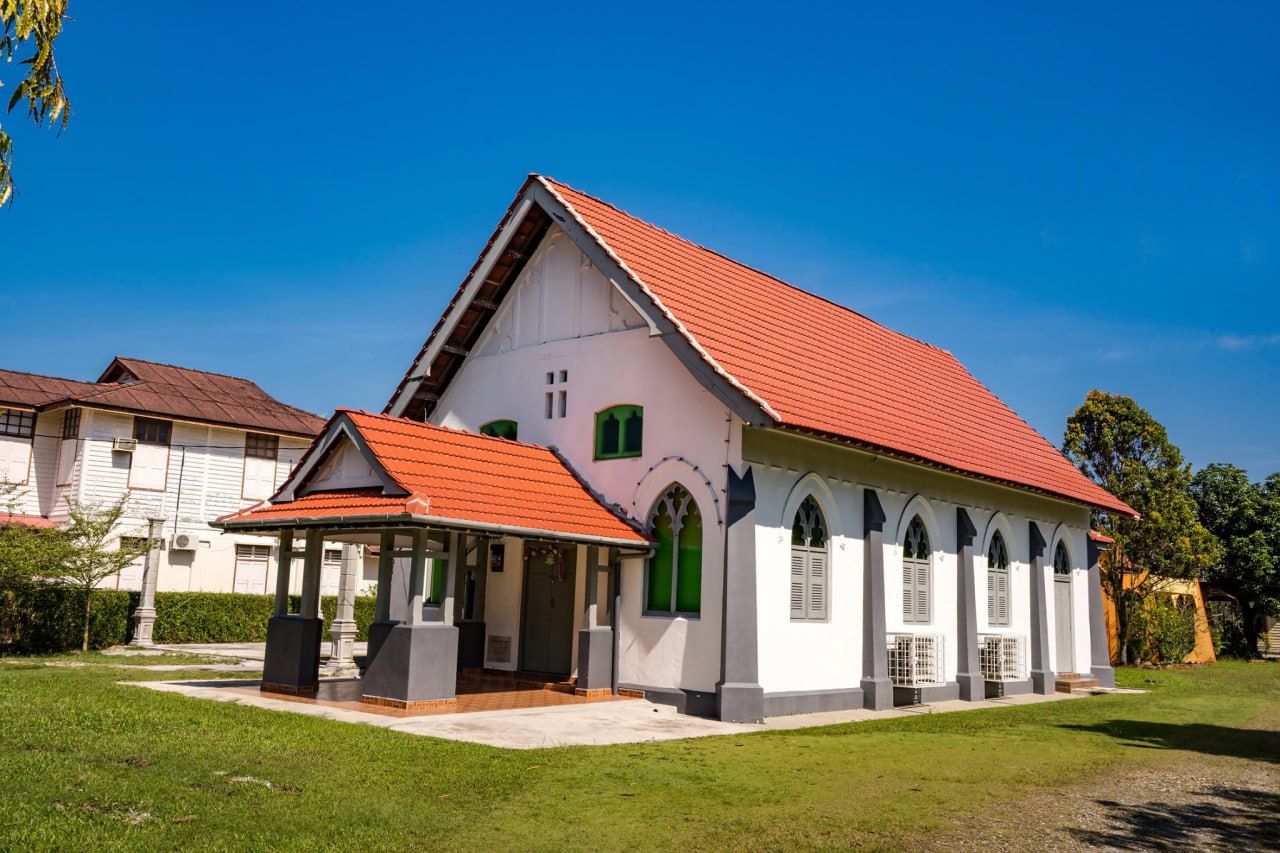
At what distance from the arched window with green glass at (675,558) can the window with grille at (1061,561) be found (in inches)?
519

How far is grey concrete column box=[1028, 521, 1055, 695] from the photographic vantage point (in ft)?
78.5

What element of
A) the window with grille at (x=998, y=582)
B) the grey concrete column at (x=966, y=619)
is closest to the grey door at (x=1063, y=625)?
the window with grille at (x=998, y=582)

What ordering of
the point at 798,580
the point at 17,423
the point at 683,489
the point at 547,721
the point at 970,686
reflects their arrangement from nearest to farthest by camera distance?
1. the point at 547,721
2. the point at 683,489
3. the point at 798,580
4. the point at 970,686
5. the point at 17,423

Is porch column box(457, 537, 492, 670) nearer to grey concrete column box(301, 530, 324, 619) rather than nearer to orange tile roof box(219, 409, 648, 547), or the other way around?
orange tile roof box(219, 409, 648, 547)

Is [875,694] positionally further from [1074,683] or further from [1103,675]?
[1103,675]

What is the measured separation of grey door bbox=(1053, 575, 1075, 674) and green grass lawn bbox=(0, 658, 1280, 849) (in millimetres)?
10321

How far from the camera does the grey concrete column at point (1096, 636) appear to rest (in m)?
26.6

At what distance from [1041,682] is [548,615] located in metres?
12.0

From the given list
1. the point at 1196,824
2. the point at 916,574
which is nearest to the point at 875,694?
the point at 916,574

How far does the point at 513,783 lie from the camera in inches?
385

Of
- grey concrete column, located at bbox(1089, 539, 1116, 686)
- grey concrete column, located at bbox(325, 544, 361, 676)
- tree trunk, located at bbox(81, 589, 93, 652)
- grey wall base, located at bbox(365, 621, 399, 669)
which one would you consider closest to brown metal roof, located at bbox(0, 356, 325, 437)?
tree trunk, located at bbox(81, 589, 93, 652)

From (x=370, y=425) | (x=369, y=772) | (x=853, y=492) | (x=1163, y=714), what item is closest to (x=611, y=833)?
(x=369, y=772)

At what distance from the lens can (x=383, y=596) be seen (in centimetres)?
1527

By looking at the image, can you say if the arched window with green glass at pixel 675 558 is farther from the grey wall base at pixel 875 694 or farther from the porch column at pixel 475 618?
the grey wall base at pixel 875 694
